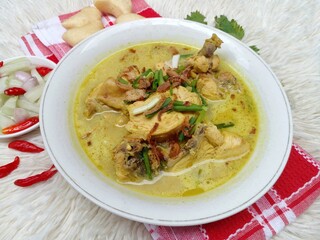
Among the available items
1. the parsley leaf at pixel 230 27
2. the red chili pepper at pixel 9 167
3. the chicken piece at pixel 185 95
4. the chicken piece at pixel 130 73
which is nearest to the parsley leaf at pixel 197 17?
the parsley leaf at pixel 230 27

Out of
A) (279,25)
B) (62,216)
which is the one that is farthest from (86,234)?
(279,25)

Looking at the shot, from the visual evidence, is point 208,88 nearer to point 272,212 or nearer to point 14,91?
point 272,212

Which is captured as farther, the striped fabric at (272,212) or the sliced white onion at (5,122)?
the sliced white onion at (5,122)

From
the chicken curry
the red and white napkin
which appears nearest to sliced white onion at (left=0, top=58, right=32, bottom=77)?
the red and white napkin

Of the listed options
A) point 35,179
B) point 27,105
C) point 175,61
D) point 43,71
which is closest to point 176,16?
point 175,61

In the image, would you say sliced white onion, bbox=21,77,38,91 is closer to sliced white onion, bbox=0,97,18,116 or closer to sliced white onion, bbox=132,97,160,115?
sliced white onion, bbox=0,97,18,116

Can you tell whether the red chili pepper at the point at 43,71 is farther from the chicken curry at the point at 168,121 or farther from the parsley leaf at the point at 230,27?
the parsley leaf at the point at 230,27
